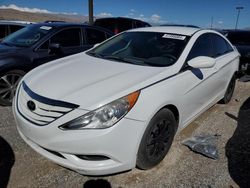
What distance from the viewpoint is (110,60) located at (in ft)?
10.9

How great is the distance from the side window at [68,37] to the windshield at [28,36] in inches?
8.8

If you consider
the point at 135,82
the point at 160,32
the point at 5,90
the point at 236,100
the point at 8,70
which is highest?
the point at 160,32

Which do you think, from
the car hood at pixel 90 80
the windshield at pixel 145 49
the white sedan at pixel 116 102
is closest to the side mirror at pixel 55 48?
the windshield at pixel 145 49

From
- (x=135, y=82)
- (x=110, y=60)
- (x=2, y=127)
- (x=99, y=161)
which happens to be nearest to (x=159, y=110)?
(x=135, y=82)

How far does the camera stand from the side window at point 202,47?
3.36 meters

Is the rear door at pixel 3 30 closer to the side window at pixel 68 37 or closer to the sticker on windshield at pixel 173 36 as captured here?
the side window at pixel 68 37

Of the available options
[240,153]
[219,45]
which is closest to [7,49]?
[219,45]

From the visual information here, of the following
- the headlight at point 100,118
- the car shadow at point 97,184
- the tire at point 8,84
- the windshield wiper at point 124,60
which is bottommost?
the car shadow at point 97,184

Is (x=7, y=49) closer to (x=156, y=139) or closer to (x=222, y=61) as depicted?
(x=156, y=139)

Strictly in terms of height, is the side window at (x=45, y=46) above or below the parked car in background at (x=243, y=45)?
above

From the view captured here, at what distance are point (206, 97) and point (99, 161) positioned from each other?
2125mm

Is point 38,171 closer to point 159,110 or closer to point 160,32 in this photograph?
point 159,110

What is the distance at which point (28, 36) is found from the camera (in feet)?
16.5

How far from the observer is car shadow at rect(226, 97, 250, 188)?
2746 mm
